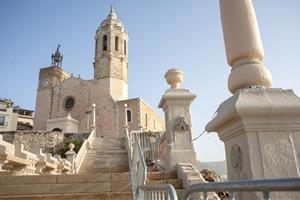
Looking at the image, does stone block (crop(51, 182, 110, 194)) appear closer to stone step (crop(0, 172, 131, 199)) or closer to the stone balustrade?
stone step (crop(0, 172, 131, 199))

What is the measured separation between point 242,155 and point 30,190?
4.59 m

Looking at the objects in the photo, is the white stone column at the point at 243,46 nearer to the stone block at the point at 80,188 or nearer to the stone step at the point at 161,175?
the stone step at the point at 161,175

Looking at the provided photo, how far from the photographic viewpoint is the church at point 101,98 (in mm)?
29359

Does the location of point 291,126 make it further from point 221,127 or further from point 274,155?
point 221,127

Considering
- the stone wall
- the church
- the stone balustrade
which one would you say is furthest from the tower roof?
the stone balustrade

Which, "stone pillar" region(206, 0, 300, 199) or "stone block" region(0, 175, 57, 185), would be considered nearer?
"stone pillar" region(206, 0, 300, 199)

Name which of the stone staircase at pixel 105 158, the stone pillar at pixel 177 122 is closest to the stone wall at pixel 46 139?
the stone staircase at pixel 105 158

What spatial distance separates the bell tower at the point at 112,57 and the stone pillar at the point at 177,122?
1056 inches

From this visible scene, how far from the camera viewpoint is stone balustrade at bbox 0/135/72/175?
5.40 meters

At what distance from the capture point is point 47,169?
8.88 metres

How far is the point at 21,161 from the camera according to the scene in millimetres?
6180

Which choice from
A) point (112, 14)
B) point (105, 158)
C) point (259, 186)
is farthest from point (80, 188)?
point (112, 14)

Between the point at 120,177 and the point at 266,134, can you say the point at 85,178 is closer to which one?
the point at 120,177

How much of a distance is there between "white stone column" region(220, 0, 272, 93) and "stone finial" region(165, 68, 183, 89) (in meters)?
2.74
